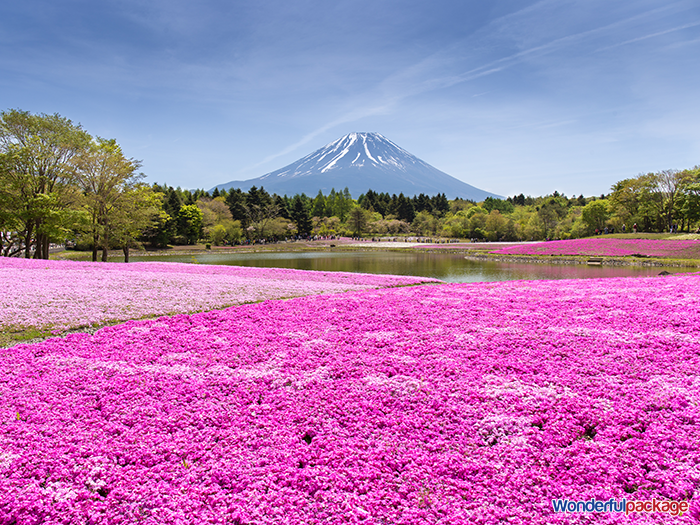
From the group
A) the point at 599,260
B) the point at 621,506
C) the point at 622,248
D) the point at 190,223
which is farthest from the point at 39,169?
the point at 622,248

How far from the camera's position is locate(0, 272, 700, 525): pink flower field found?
3.71m

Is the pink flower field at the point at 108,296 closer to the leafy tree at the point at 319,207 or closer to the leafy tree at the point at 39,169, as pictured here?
the leafy tree at the point at 39,169

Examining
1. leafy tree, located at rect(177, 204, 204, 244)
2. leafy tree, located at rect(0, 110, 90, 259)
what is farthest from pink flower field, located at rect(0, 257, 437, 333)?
leafy tree, located at rect(177, 204, 204, 244)

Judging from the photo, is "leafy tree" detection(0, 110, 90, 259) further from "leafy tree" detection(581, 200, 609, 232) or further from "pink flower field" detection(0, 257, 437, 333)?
"leafy tree" detection(581, 200, 609, 232)

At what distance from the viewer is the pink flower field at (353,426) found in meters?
3.71

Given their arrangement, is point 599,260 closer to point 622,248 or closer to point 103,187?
point 622,248

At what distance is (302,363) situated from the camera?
23.3ft

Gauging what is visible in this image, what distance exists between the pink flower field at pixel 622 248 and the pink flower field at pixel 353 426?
4706cm

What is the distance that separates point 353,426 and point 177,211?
3749 inches

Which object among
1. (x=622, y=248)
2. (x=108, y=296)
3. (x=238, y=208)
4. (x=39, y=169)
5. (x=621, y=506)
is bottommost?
(x=621, y=506)

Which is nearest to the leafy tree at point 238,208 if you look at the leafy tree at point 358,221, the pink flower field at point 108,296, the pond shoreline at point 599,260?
the leafy tree at point 358,221

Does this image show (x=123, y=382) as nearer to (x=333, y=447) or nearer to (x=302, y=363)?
(x=302, y=363)

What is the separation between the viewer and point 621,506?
366cm

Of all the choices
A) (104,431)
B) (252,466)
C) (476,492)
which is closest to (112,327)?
(104,431)
